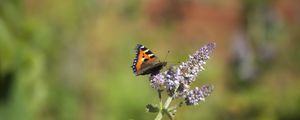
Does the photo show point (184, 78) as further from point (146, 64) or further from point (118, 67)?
point (118, 67)

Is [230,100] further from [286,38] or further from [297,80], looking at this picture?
[297,80]

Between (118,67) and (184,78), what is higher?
(118,67)

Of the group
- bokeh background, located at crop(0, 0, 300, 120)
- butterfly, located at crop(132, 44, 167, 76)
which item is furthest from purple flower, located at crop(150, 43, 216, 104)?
bokeh background, located at crop(0, 0, 300, 120)

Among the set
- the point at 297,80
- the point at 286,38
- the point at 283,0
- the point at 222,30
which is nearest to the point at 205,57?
the point at 286,38

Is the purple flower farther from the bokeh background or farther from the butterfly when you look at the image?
the bokeh background

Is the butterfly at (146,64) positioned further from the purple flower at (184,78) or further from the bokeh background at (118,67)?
the bokeh background at (118,67)

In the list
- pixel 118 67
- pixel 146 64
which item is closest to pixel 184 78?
pixel 146 64
